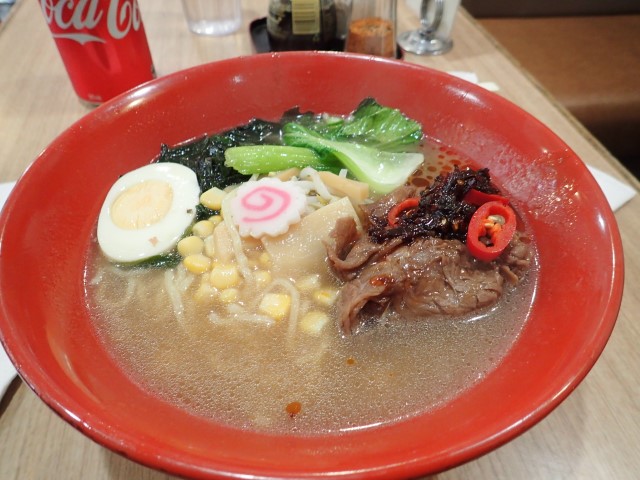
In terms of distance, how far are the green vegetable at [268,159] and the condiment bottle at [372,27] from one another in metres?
0.81

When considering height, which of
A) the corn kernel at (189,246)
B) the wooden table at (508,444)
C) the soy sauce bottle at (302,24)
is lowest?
the wooden table at (508,444)

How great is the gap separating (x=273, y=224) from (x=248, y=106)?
69cm

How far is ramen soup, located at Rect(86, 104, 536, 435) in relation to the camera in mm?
1192

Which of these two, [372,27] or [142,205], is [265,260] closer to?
[142,205]

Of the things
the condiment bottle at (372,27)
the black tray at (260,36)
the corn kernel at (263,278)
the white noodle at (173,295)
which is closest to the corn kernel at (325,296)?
the corn kernel at (263,278)

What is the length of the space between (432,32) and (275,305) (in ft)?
6.79

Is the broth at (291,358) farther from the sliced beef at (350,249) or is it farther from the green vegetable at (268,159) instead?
the green vegetable at (268,159)

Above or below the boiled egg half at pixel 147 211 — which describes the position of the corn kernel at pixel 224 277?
below

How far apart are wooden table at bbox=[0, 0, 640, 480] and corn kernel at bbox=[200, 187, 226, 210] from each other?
2.57ft

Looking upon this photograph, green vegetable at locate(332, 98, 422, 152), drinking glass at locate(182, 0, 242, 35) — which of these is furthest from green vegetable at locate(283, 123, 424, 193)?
drinking glass at locate(182, 0, 242, 35)

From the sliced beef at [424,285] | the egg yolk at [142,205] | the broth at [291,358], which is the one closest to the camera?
the broth at [291,358]

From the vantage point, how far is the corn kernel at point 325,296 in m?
1.46

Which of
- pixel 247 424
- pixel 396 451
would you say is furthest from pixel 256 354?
pixel 396 451

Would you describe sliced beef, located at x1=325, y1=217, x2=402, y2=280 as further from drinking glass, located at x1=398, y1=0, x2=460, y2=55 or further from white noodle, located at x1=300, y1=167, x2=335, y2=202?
drinking glass, located at x1=398, y1=0, x2=460, y2=55
